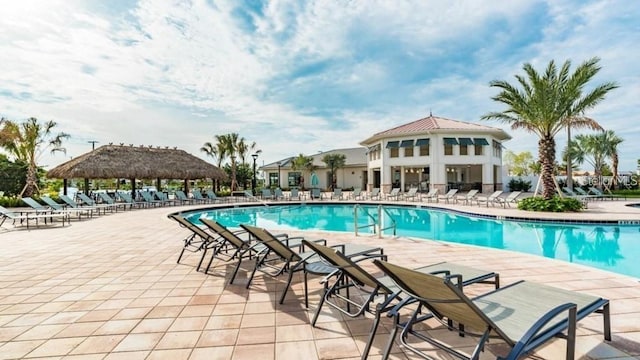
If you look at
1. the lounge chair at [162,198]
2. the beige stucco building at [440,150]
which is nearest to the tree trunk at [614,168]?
the beige stucco building at [440,150]

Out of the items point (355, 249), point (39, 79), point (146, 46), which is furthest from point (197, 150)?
point (355, 249)

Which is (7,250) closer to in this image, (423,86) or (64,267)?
(64,267)

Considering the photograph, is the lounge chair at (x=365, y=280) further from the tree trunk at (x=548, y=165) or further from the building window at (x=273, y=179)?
the building window at (x=273, y=179)

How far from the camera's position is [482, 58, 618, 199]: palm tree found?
13.0 meters

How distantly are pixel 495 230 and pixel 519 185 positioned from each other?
752 inches

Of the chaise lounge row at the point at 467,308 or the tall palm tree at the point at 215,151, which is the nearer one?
the chaise lounge row at the point at 467,308

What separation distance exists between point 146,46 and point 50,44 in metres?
2.31

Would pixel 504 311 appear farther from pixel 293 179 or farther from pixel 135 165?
pixel 293 179

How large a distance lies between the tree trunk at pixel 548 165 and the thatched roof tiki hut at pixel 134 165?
2012 centimetres

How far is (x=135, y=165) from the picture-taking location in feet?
68.9

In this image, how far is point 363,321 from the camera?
3.14 m

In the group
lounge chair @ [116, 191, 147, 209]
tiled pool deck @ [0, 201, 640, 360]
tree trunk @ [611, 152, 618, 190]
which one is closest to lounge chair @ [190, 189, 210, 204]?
lounge chair @ [116, 191, 147, 209]

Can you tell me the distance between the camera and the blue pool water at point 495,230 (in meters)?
7.67

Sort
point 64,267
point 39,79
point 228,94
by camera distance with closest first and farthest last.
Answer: point 64,267 < point 39,79 < point 228,94
